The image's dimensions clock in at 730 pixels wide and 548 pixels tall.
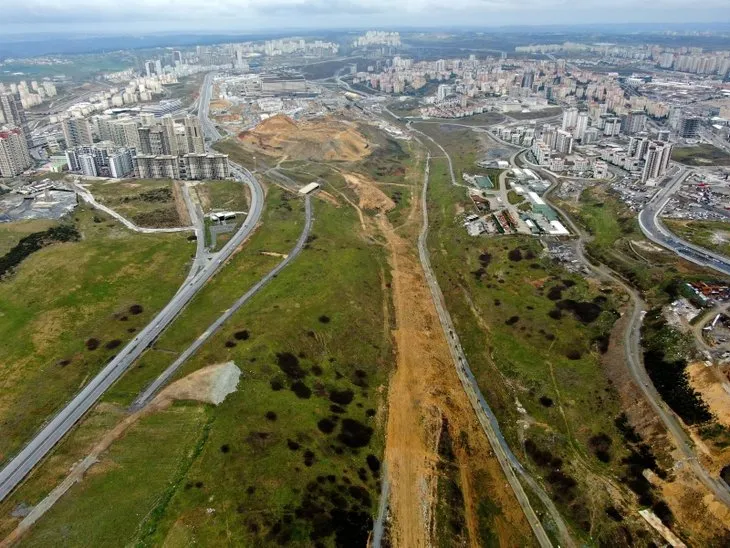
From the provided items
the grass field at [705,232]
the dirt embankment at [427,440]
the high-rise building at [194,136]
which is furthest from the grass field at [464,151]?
the high-rise building at [194,136]

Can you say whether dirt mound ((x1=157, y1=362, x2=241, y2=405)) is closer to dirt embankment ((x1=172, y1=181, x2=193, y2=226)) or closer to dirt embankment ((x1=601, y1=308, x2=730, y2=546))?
dirt embankment ((x1=601, y1=308, x2=730, y2=546))

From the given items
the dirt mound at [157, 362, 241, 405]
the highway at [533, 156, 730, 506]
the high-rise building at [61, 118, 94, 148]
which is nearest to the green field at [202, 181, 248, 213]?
the dirt mound at [157, 362, 241, 405]

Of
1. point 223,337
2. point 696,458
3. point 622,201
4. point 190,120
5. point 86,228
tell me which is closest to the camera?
point 696,458

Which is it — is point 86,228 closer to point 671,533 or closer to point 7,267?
point 7,267

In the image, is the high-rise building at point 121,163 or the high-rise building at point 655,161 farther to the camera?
the high-rise building at point 121,163

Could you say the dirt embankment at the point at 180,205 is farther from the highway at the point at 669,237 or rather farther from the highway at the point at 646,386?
the highway at the point at 669,237

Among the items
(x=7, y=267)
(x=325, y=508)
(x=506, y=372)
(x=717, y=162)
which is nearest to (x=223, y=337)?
(x=325, y=508)
